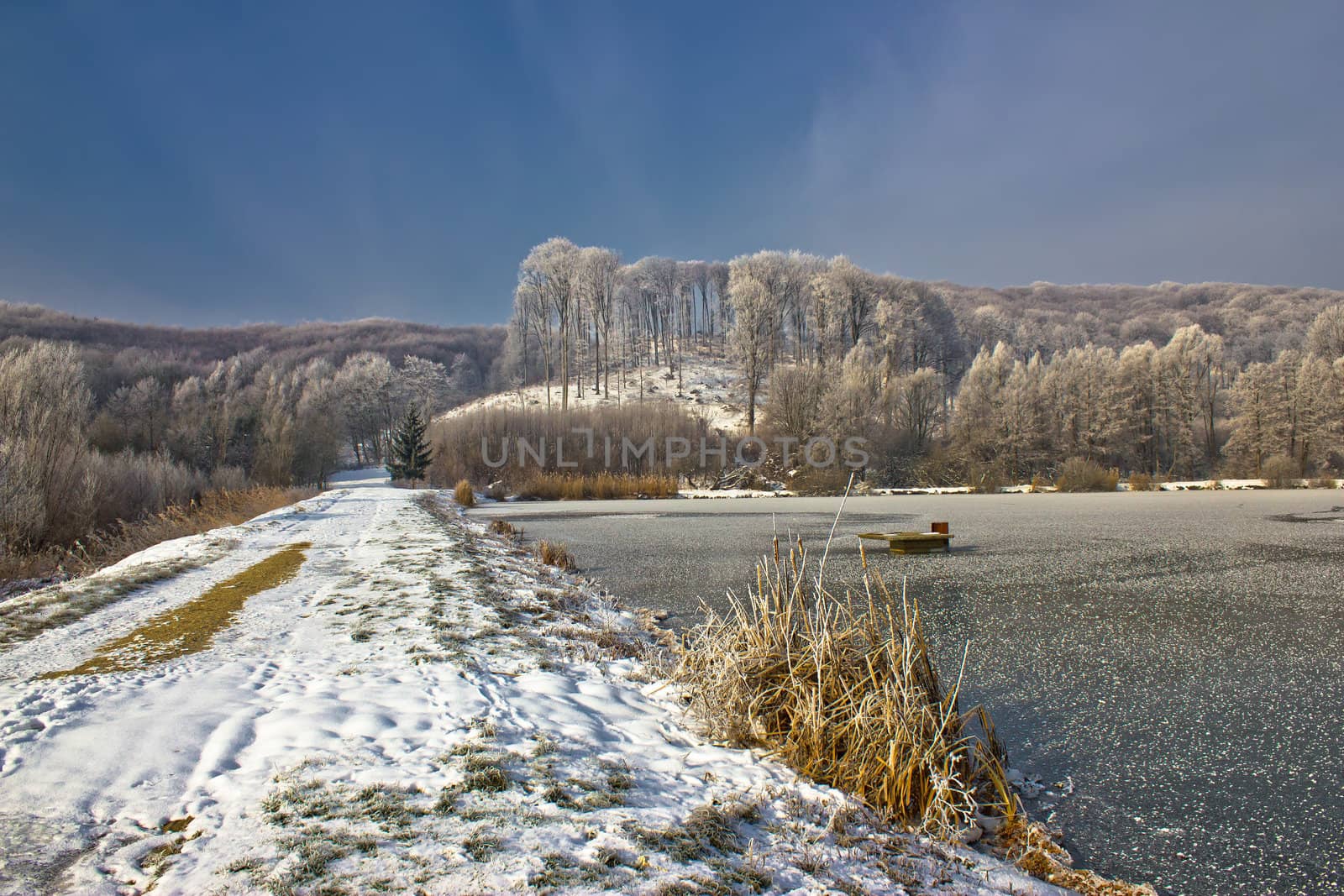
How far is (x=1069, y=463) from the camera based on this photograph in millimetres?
30859

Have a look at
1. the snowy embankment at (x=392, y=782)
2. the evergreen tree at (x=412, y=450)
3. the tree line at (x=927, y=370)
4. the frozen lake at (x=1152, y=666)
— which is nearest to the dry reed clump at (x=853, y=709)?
the snowy embankment at (x=392, y=782)

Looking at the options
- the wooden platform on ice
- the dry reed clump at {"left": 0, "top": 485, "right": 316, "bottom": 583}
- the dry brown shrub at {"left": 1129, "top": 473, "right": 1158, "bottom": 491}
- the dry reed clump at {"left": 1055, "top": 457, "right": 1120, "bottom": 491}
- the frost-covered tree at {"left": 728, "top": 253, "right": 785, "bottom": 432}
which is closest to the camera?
the dry reed clump at {"left": 0, "top": 485, "right": 316, "bottom": 583}

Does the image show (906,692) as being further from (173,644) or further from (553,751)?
(173,644)

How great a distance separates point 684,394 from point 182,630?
1682 inches

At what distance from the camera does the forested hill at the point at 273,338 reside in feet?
248

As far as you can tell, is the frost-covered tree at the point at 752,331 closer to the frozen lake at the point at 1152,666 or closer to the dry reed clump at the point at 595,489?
the dry reed clump at the point at 595,489

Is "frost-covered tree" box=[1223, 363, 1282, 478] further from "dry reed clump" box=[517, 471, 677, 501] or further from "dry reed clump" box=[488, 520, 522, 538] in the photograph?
"dry reed clump" box=[488, 520, 522, 538]

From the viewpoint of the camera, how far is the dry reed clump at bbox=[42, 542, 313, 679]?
3.95 m

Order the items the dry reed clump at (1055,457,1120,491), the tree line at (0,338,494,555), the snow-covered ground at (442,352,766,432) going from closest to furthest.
Result: the tree line at (0,338,494,555) → the dry reed clump at (1055,457,1120,491) → the snow-covered ground at (442,352,766,432)

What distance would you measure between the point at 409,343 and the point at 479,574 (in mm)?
91746

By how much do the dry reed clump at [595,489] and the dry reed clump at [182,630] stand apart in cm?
2255

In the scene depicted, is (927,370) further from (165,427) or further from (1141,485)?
(165,427)

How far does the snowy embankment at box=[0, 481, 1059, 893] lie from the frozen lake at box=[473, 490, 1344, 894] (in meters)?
0.95

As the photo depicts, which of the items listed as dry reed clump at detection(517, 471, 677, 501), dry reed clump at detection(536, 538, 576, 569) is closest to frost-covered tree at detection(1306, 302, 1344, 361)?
dry reed clump at detection(517, 471, 677, 501)
